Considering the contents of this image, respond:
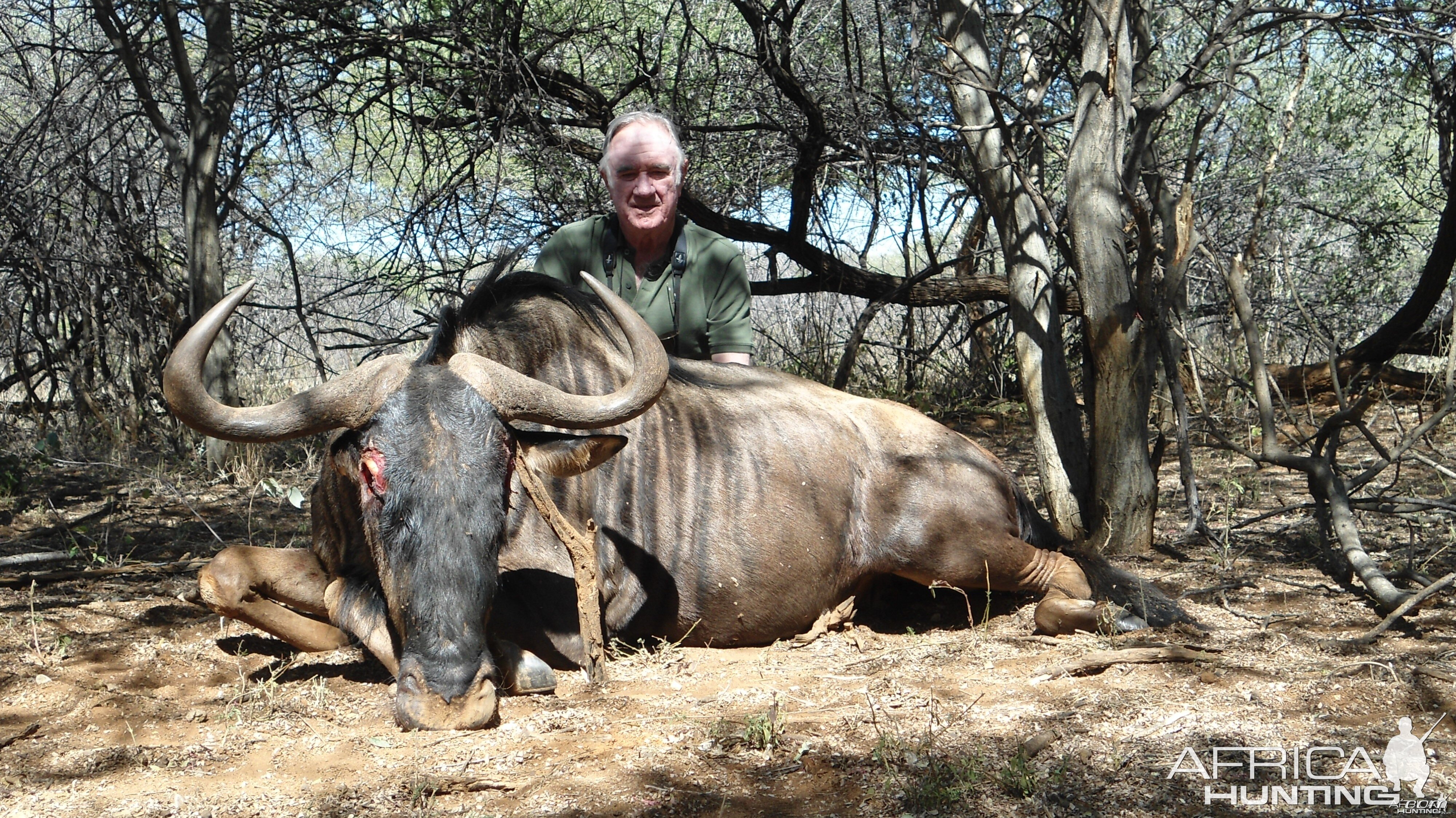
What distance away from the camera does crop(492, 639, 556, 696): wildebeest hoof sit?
354cm

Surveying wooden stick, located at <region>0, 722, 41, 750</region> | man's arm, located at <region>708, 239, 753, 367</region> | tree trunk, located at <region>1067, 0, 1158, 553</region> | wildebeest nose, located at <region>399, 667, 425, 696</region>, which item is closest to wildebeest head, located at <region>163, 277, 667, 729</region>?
wildebeest nose, located at <region>399, 667, 425, 696</region>

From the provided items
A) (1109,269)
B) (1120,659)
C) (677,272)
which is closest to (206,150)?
(677,272)

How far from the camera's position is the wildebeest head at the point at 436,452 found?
3.16 meters

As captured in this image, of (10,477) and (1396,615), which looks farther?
(10,477)

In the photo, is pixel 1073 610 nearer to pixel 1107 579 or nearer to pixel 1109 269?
pixel 1107 579

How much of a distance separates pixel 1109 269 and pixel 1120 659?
1903 millimetres

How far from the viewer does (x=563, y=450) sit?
3594mm

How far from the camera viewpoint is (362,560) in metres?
3.82

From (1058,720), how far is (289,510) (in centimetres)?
460

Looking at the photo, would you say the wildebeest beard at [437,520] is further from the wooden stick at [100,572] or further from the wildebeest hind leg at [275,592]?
the wooden stick at [100,572]

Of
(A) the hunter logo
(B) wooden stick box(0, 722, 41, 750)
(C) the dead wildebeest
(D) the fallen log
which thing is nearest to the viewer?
(A) the hunter logo

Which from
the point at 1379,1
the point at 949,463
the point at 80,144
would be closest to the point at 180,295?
the point at 80,144

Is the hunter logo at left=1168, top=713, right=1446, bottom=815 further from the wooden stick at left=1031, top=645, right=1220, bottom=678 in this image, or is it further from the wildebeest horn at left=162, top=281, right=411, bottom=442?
the wildebeest horn at left=162, top=281, right=411, bottom=442

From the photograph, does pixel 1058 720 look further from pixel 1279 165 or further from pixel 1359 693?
pixel 1279 165
